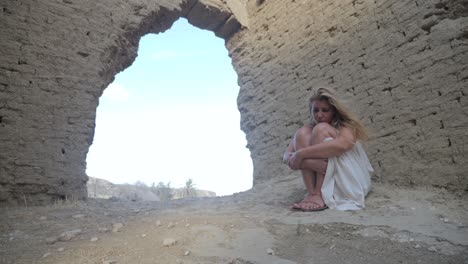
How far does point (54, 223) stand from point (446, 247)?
2.71 m

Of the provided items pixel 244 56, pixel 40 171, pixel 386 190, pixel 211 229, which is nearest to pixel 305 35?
pixel 244 56

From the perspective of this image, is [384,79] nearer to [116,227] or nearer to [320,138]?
[320,138]

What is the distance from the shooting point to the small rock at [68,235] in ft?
6.68

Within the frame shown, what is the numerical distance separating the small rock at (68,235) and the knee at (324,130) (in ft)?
6.54

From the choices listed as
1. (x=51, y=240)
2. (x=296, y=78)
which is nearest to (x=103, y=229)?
(x=51, y=240)

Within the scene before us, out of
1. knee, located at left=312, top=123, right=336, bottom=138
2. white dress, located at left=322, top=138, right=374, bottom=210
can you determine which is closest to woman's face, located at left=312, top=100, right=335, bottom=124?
knee, located at left=312, top=123, right=336, bottom=138

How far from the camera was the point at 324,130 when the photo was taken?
2.71 metres

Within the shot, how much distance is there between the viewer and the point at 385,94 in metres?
3.47

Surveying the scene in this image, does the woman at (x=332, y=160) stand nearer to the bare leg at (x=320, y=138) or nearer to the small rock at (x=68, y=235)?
the bare leg at (x=320, y=138)

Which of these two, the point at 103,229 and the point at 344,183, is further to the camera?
the point at 344,183

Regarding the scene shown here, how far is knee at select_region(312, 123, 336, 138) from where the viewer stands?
8.83 feet

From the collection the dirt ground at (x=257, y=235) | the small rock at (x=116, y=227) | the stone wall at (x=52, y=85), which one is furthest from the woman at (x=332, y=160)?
the stone wall at (x=52, y=85)

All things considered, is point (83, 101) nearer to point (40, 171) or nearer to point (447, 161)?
point (40, 171)

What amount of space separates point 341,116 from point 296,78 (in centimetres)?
200
